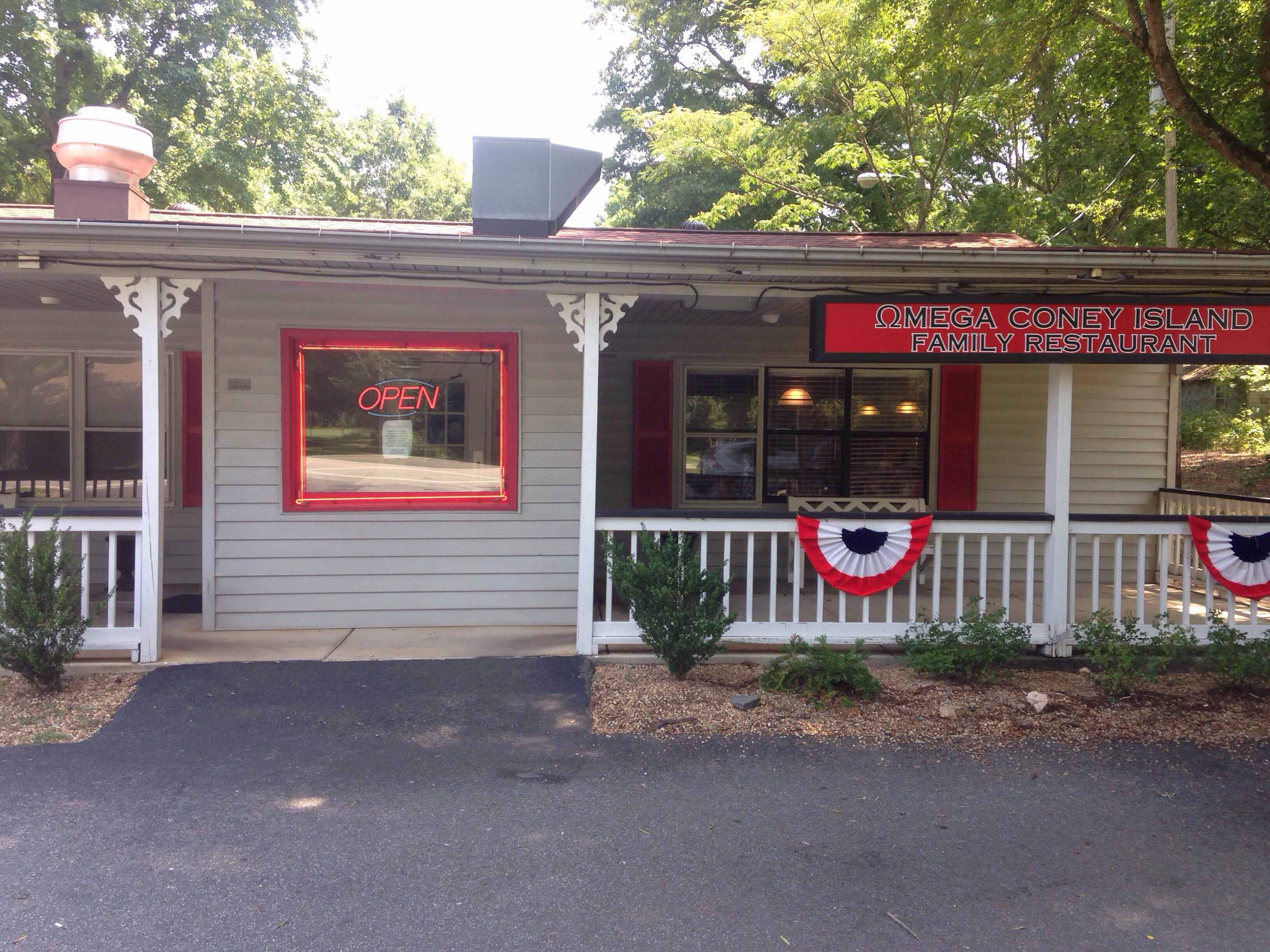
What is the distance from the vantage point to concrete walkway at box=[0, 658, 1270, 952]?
10.1 ft

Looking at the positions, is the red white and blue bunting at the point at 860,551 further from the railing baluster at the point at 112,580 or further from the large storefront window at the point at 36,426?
the large storefront window at the point at 36,426

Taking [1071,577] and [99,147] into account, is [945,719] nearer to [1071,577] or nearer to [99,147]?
[1071,577]

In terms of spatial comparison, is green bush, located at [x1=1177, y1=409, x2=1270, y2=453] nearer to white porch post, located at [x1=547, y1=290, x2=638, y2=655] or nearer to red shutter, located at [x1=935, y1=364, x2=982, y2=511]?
red shutter, located at [x1=935, y1=364, x2=982, y2=511]

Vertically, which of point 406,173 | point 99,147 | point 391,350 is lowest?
point 391,350

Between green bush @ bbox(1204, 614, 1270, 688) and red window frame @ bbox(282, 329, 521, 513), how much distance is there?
476 cm

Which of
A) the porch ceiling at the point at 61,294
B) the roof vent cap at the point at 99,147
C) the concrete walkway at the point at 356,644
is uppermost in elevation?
the roof vent cap at the point at 99,147

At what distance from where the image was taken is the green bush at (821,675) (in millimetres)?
5410

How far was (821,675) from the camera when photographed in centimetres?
547

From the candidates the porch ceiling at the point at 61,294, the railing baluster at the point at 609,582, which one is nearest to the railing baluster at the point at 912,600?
the railing baluster at the point at 609,582

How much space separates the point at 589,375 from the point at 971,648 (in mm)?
2988

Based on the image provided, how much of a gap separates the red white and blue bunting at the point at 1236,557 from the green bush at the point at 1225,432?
1314 cm

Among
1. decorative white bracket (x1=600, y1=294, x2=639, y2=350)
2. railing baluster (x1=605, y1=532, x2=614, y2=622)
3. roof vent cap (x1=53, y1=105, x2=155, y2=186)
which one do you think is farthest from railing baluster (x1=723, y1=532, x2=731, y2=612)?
roof vent cap (x1=53, y1=105, x2=155, y2=186)

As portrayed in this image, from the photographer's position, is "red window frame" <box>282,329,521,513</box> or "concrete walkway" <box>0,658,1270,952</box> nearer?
"concrete walkway" <box>0,658,1270,952</box>

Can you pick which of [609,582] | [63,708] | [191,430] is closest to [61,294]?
[191,430]
